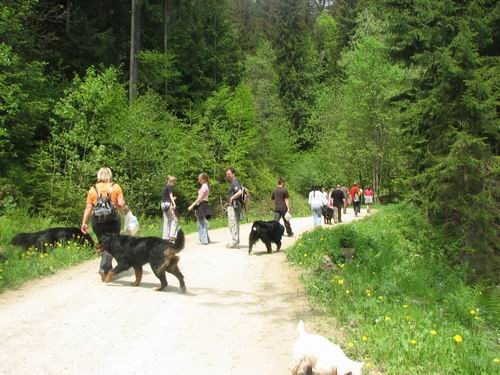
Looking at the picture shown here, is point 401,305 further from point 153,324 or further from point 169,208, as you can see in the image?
point 169,208

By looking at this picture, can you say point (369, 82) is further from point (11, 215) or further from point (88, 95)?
point (11, 215)

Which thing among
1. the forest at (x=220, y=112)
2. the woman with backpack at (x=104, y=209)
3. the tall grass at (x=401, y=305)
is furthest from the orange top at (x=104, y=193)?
the forest at (x=220, y=112)

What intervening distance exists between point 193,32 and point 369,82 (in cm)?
1646

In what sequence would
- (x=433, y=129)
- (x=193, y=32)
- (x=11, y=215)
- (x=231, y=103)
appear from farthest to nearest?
(x=193, y=32)
(x=231, y=103)
(x=11, y=215)
(x=433, y=129)

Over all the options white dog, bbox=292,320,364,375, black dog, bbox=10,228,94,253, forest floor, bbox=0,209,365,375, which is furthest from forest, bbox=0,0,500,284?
white dog, bbox=292,320,364,375

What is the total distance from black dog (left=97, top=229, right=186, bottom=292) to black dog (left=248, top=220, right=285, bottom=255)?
15.1 ft

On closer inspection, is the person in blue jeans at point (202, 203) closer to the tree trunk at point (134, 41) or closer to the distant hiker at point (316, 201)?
the distant hiker at point (316, 201)

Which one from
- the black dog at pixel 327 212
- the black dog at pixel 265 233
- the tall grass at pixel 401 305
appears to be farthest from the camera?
the black dog at pixel 327 212

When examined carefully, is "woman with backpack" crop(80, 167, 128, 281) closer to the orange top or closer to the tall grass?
the orange top

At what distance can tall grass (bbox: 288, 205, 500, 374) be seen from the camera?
15.7ft

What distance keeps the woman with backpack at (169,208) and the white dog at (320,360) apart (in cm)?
841

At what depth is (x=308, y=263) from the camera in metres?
10.0

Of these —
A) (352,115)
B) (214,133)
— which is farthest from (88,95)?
(352,115)

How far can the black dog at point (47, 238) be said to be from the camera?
11.0m
